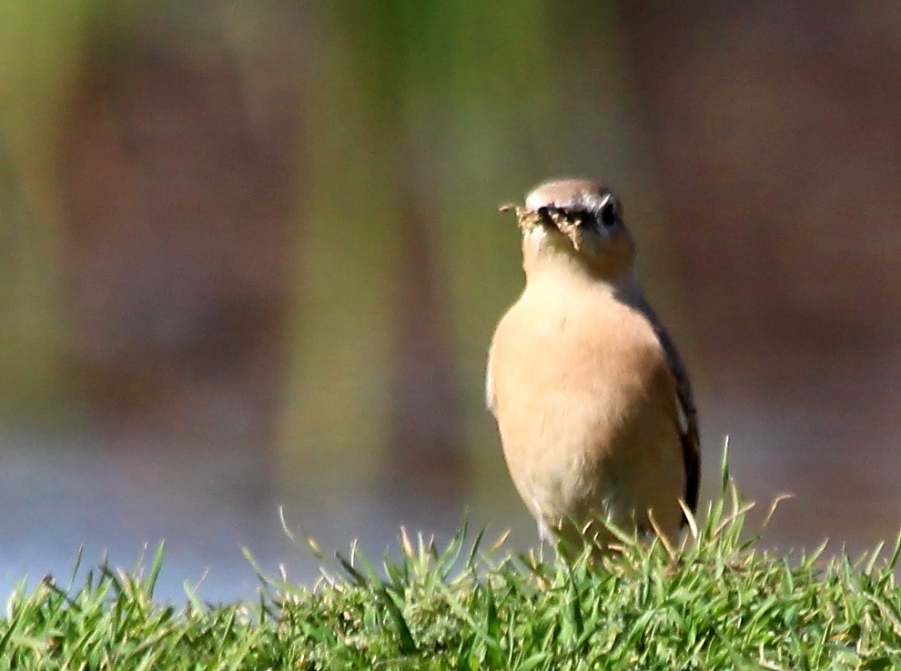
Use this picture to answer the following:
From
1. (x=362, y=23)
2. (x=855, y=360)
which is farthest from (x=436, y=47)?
(x=855, y=360)

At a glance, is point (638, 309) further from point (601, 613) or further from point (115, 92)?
point (115, 92)

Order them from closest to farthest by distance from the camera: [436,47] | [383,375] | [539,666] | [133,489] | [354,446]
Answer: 1. [436,47]
2. [383,375]
3. [354,446]
4. [539,666]
5. [133,489]

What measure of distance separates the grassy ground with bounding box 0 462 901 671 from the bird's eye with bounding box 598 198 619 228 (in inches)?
41.0

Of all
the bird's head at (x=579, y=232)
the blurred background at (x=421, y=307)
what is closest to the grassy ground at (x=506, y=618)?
the blurred background at (x=421, y=307)

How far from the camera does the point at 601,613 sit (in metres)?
2.85

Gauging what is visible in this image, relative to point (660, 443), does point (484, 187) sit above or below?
above

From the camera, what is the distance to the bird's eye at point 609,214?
4.12m

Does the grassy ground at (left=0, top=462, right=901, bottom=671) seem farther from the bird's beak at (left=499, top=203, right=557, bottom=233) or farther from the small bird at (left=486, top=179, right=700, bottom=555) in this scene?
the bird's beak at (left=499, top=203, right=557, bottom=233)

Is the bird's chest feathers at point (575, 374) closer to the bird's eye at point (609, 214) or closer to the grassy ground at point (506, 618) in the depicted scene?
the bird's eye at point (609, 214)

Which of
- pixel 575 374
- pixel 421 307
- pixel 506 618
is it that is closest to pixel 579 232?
pixel 575 374

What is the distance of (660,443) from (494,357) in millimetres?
490

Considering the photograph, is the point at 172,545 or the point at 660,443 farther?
the point at 172,545

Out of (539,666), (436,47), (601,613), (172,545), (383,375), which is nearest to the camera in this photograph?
(436,47)

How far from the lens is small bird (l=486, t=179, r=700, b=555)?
392 cm
